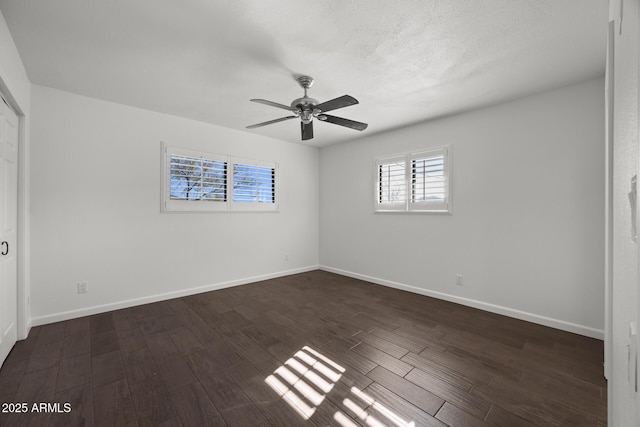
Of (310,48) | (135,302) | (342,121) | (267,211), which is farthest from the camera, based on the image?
(267,211)

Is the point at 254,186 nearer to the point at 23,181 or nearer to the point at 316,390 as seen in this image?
the point at 23,181

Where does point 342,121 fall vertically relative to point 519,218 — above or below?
above

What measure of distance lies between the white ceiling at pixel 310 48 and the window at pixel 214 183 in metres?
0.93

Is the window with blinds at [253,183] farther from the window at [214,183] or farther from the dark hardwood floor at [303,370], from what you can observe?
the dark hardwood floor at [303,370]

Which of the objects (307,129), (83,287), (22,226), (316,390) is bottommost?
(316,390)

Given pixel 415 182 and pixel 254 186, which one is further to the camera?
pixel 254 186

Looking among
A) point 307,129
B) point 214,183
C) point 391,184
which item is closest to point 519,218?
point 391,184

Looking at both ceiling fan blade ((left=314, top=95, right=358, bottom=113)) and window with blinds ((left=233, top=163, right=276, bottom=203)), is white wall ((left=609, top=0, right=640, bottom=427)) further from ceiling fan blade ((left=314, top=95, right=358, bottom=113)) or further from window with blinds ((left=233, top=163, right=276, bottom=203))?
window with blinds ((left=233, top=163, right=276, bottom=203))

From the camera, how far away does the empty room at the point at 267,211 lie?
1.83 meters

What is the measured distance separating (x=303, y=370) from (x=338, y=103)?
226cm

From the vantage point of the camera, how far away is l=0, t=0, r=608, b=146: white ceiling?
1848 mm

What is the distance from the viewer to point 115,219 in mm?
3445

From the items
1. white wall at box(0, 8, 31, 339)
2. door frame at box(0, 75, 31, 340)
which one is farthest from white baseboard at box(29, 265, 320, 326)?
door frame at box(0, 75, 31, 340)

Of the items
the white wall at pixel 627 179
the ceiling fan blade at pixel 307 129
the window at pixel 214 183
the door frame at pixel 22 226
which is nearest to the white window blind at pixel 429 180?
the ceiling fan blade at pixel 307 129
